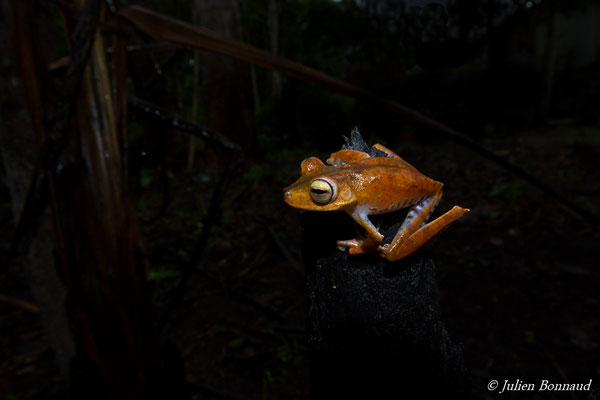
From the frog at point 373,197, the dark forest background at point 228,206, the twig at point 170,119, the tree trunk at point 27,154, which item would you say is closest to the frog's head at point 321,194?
the frog at point 373,197

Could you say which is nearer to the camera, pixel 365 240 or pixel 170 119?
pixel 365 240

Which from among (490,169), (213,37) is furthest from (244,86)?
(213,37)

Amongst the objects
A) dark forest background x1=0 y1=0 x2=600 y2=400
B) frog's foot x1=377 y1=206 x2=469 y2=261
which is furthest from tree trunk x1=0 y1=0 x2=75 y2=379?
frog's foot x1=377 y1=206 x2=469 y2=261

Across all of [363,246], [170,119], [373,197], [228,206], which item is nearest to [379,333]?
[363,246]

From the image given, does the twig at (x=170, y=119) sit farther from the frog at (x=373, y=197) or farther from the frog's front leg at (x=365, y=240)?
the frog's front leg at (x=365, y=240)

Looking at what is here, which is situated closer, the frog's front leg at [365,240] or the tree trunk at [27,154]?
the frog's front leg at [365,240]

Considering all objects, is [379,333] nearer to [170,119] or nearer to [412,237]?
[412,237]
